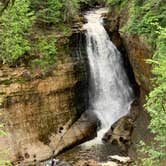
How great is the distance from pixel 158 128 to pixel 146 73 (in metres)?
8.57

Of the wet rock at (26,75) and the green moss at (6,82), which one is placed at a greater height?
the wet rock at (26,75)

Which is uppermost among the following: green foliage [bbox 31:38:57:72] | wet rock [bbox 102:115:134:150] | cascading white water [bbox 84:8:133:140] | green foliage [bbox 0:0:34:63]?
green foliage [bbox 0:0:34:63]

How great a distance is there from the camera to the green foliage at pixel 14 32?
69.0 ft

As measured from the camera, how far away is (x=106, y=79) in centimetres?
2439

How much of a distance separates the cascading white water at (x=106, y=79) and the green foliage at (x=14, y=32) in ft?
13.3

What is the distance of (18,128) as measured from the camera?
20.5 metres

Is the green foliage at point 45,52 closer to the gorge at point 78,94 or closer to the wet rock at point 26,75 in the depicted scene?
the gorge at point 78,94

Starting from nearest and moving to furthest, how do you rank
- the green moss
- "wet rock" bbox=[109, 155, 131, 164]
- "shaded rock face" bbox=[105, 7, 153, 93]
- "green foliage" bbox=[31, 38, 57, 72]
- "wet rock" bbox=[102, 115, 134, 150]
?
"wet rock" bbox=[109, 155, 131, 164] < "shaded rock face" bbox=[105, 7, 153, 93] < the green moss < "wet rock" bbox=[102, 115, 134, 150] < "green foliage" bbox=[31, 38, 57, 72]

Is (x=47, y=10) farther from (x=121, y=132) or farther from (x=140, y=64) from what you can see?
(x=121, y=132)

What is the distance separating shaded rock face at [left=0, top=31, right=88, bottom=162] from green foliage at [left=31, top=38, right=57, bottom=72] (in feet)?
1.48

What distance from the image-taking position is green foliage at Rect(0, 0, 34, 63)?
21.0 m

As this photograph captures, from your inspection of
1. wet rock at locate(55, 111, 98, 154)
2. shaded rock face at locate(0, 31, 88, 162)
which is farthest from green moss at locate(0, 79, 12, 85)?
wet rock at locate(55, 111, 98, 154)

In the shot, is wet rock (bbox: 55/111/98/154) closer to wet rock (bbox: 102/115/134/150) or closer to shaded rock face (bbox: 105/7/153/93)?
wet rock (bbox: 102/115/134/150)

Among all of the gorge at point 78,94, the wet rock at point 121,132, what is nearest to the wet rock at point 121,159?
the gorge at point 78,94
